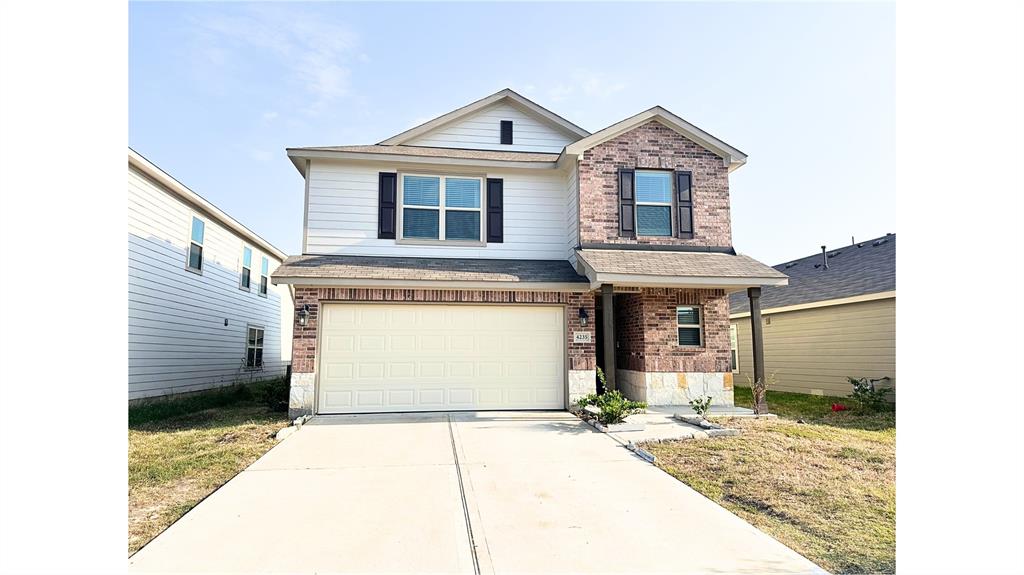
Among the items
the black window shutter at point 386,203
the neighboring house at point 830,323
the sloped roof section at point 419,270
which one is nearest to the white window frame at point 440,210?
the black window shutter at point 386,203

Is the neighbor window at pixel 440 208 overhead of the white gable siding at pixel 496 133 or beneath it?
beneath

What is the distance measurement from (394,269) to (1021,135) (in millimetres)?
8814

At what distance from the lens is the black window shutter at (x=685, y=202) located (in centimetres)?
1115

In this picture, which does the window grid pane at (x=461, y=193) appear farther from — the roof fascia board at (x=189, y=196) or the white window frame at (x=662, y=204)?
the roof fascia board at (x=189, y=196)

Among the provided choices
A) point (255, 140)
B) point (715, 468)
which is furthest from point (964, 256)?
point (255, 140)

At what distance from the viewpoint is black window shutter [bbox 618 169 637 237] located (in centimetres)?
1101

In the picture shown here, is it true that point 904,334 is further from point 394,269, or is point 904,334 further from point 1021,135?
point 394,269

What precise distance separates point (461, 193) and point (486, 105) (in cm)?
308

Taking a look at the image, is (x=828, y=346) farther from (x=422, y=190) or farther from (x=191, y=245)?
(x=191, y=245)

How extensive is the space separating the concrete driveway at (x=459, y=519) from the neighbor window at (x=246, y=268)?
10297mm

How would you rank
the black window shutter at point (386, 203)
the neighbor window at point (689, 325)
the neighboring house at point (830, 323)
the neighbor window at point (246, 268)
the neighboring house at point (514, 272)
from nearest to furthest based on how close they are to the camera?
the neighboring house at point (514, 272), the black window shutter at point (386, 203), the neighbor window at point (689, 325), the neighboring house at point (830, 323), the neighbor window at point (246, 268)

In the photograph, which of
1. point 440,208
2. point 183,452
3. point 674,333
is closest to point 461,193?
point 440,208

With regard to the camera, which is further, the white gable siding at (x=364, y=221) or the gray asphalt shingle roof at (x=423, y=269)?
the white gable siding at (x=364, y=221)

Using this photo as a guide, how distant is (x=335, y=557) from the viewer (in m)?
3.81
